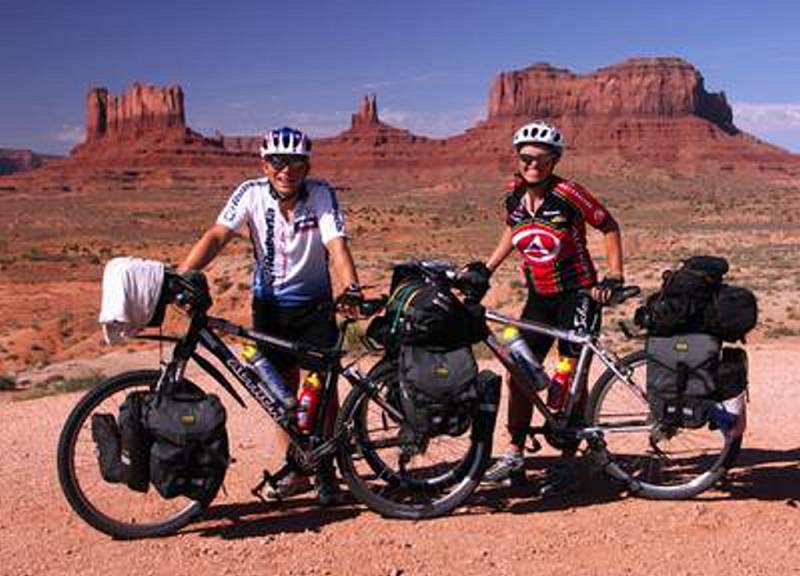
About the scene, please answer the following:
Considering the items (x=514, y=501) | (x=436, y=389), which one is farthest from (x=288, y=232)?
(x=514, y=501)

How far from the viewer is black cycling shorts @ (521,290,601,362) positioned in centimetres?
500

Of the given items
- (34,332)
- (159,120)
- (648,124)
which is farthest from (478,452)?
(159,120)

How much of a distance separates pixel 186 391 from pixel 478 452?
155 centimetres

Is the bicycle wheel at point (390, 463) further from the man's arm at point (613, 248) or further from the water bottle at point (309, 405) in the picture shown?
the man's arm at point (613, 248)

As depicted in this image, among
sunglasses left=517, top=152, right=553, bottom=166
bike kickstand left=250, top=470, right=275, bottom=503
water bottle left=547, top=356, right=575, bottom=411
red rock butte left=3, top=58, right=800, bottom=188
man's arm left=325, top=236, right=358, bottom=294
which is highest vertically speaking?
red rock butte left=3, top=58, right=800, bottom=188

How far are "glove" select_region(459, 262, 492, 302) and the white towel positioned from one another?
5.01 ft

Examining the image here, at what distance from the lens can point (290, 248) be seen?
4.75m

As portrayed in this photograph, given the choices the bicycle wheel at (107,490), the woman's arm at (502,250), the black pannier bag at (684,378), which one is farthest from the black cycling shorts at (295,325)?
the black pannier bag at (684,378)

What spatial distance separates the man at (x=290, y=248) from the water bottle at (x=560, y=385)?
127 centimetres

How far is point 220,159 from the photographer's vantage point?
146375 mm

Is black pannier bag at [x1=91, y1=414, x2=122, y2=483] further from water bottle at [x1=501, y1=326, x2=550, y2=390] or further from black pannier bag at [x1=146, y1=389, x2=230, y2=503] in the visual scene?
water bottle at [x1=501, y1=326, x2=550, y2=390]

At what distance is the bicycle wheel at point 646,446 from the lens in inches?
195

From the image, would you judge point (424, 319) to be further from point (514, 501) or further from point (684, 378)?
point (684, 378)

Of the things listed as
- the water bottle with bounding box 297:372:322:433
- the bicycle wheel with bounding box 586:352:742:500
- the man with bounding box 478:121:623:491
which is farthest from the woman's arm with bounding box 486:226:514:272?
the water bottle with bounding box 297:372:322:433
